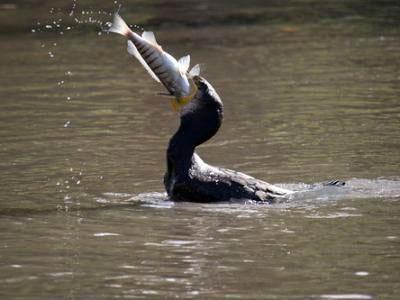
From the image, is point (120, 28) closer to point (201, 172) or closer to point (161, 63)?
point (161, 63)

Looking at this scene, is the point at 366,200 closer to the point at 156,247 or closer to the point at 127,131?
the point at 156,247

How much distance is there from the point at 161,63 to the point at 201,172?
0.97m

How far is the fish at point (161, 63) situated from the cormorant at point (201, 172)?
16 centimetres

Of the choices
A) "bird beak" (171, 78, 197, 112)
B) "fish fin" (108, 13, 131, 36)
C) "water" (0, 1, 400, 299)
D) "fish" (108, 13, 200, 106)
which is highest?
"fish fin" (108, 13, 131, 36)

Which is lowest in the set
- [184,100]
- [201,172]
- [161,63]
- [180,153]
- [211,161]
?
[211,161]

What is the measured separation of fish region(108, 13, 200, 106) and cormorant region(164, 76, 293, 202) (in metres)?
0.16

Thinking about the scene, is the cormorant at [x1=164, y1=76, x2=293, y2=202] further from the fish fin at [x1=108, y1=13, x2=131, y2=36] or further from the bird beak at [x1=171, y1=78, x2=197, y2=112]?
the fish fin at [x1=108, y1=13, x2=131, y2=36]

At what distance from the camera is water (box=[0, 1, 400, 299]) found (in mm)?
8312

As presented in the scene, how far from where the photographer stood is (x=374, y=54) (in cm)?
1878

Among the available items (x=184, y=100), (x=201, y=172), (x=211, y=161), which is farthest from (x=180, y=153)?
(x=211, y=161)

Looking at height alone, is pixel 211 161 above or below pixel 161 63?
below

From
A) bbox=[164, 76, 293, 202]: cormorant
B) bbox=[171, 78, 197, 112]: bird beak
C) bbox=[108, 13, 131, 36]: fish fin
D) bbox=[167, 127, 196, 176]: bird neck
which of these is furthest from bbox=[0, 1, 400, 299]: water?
bbox=[108, 13, 131, 36]: fish fin

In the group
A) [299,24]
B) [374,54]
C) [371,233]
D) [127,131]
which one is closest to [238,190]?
[371,233]

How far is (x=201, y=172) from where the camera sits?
10.4 metres
